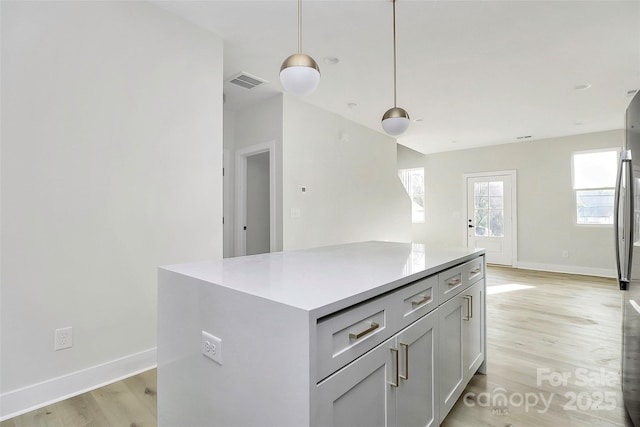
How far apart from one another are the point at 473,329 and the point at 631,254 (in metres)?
0.86

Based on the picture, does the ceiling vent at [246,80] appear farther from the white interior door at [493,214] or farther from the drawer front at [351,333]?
the white interior door at [493,214]

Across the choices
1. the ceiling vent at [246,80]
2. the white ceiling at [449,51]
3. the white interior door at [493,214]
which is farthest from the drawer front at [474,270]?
the white interior door at [493,214]

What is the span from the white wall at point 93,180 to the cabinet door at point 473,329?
196 centimetres

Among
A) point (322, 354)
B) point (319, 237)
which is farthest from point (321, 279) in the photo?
point (319, 237)

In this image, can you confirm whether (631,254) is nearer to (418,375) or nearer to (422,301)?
(422,301)

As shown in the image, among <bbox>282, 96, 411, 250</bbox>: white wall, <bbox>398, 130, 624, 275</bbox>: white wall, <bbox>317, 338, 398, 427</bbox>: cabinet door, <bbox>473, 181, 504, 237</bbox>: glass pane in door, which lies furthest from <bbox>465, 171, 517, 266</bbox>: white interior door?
<bbox>317, 338, 398, 427</bbox>: cabinet door

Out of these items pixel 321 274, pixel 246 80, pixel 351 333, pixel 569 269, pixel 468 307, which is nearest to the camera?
pixel 351 333

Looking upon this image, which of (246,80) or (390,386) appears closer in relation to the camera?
(390,386)

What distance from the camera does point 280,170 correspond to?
153 inches

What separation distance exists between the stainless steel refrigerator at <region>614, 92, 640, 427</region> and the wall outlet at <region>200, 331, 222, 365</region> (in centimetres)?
177

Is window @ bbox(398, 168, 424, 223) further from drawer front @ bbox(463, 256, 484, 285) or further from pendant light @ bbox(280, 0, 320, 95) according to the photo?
pendant light @ bbox(280, 0, 320, 95)

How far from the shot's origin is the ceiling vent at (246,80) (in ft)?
11.2

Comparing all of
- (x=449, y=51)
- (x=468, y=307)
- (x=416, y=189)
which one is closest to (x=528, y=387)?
(x=468, y=307)

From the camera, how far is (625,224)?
1666 mm
